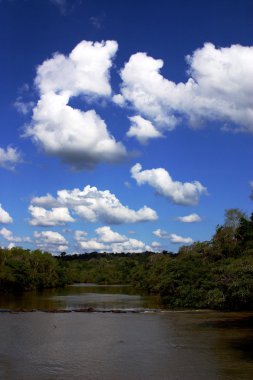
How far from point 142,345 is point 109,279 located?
139 meters

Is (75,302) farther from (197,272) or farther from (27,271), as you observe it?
(27,271)

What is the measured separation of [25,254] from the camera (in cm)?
11325

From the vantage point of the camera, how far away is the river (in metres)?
21.2

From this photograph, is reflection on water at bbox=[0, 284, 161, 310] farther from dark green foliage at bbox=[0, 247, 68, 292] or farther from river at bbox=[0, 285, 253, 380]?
river at bbox=[0, 285, 253, 380]

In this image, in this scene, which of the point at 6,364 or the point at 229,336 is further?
the point at 229,336

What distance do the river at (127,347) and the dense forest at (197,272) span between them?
13.8 ft

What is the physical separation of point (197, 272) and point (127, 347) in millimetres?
30600

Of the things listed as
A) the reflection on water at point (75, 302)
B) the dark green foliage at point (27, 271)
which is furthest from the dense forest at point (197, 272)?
the reflection on water at point (75, 302)

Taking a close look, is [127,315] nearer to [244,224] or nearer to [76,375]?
[76,375]

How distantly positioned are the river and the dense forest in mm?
4216

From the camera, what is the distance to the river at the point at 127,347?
21172 mm

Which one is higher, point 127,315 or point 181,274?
point 181,274

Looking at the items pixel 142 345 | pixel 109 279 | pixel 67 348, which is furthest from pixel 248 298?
pixel 109 279

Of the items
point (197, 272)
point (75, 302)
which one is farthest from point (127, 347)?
point (75, 302)
